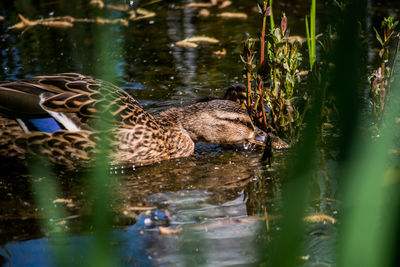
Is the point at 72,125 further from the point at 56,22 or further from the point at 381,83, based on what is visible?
the point at 56,22

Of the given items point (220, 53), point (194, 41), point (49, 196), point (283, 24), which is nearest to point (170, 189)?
point (49, 196)

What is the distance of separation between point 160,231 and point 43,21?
5924mm

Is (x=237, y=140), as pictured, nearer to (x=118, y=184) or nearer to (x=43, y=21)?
(x=118, y=184)

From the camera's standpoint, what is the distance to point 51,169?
4.60 metres

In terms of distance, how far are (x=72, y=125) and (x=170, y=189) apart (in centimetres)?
99

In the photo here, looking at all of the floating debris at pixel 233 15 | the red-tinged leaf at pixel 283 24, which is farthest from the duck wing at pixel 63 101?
the floating debris at pixel 233 15

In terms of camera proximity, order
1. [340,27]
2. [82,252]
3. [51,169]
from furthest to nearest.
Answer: [51,169]
[82,252]
[340,27]

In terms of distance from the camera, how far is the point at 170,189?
420cm

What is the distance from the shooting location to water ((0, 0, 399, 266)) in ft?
10.5

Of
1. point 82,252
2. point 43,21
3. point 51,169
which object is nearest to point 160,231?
point 82,252

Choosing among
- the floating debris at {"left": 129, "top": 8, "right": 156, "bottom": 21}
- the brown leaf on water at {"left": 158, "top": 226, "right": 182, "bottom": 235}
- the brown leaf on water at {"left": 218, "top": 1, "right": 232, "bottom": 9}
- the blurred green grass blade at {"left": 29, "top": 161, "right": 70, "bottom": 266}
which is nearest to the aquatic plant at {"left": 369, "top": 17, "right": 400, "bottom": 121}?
the brown leaf on water at {"left": 158, "top": 226, "right": 182, "bottom": 235}

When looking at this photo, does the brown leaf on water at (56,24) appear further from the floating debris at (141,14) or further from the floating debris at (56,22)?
the floating debris at (141,14)

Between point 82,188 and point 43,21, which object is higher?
point 43,21

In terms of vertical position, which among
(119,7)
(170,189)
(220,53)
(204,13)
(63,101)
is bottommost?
(170,189)
